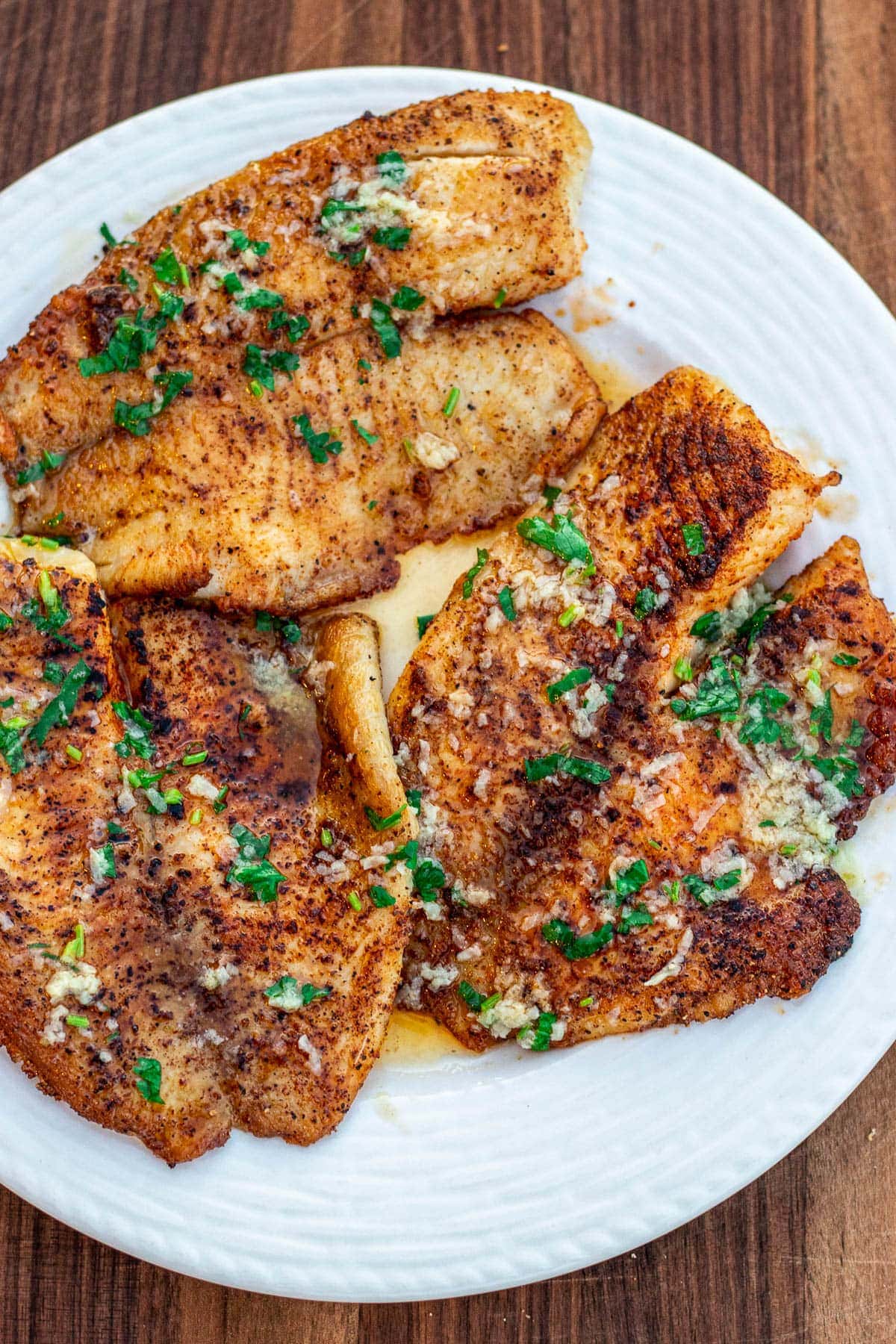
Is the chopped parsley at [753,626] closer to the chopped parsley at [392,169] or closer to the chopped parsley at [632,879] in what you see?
the chopped parsley at [632,879]

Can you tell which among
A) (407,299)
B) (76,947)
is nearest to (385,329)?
(407,299)

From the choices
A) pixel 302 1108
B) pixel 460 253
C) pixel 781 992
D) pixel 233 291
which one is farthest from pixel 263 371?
pixel 781 992

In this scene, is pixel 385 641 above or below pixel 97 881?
above

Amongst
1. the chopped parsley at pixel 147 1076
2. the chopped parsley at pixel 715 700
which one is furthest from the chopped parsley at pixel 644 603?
the chopped parsley at pixel 147 1076

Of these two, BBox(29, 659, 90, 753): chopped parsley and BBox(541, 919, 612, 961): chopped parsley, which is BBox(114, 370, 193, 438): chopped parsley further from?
BBox(541, 919, 612, 961): chopped parsley

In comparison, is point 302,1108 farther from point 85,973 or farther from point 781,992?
point 781,992
